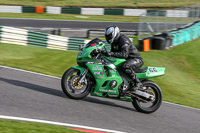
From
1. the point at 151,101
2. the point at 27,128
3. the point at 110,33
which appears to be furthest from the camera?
A: the point at 151,101

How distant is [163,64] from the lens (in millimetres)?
16766

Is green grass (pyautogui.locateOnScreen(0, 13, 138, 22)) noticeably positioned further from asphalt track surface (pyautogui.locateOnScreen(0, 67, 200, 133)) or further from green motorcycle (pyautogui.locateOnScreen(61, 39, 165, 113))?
green motorcycle (pyautogui.locateOnScreen(61, 39, 165, 113))

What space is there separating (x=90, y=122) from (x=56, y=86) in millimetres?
3085

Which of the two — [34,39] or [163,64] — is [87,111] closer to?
[163,64]

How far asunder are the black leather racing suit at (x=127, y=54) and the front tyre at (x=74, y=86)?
1.01 meters

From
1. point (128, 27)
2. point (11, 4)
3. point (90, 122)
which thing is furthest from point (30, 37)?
point (11, 4)

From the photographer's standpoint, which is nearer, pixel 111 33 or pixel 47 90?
pixel 111 33

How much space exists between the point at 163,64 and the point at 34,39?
23.9 feet

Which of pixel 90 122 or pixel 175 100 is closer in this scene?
pixel 90 122

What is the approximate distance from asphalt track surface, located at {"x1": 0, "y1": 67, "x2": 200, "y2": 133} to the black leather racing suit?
101 cm

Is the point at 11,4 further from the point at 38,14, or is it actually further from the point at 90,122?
the point at 90,122

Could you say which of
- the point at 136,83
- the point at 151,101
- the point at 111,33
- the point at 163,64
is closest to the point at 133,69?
the point at 136,83

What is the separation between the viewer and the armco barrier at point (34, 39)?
1638 centimetres

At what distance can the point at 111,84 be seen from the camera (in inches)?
302
